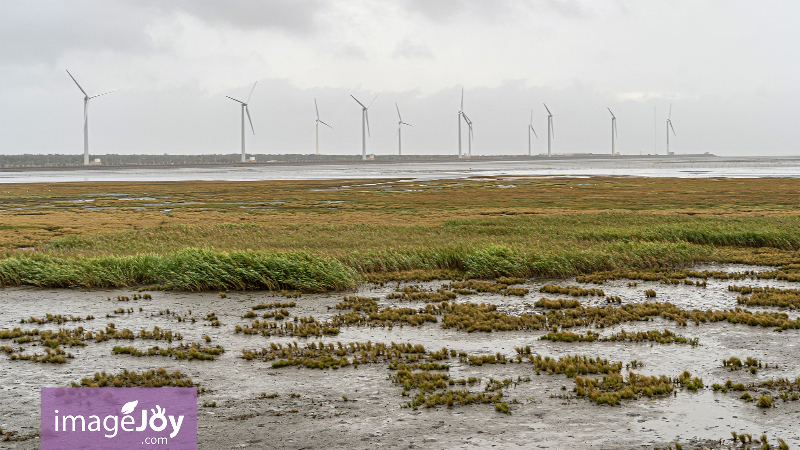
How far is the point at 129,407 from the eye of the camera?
13906mm

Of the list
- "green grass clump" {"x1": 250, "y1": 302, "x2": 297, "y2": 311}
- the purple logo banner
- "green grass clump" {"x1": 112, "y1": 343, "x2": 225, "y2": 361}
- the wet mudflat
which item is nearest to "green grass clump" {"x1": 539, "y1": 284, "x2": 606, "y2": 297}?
the wet mudflat

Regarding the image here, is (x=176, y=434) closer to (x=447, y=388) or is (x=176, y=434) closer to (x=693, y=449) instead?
(x=447, y=388)

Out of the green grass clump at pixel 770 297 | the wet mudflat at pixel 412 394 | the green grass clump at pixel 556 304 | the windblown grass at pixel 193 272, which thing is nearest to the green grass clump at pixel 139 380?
the wet mudflat at pixel 412 394

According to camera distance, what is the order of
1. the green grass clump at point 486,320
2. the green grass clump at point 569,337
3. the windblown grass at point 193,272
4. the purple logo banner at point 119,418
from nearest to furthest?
the purple logo banner at point 119,418 < the green grass clump at point 569,337 < the green grass clump at point 486,320 < the windblown grass at point 193,272

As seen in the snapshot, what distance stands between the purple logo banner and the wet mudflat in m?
0.30

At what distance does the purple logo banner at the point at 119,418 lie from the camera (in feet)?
40.3

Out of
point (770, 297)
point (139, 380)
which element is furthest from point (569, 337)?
point (139, 380)

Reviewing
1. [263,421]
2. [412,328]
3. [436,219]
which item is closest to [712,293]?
[412,328]

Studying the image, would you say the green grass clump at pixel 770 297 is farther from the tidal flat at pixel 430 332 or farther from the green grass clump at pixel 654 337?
the green grass clump at pixel 654 337

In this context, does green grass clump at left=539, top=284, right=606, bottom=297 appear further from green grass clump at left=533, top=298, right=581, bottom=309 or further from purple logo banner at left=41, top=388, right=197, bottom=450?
purple logo banner at left=41, top=388, right=197, bottom=450

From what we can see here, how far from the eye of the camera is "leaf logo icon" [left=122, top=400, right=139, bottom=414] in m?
13.7

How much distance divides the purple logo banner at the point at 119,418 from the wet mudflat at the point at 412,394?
0.97 ft

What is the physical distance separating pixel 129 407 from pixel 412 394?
5.48 metres

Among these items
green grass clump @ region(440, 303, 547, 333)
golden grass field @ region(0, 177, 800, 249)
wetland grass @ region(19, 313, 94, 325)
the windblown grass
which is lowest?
wetland grass @ region(19, 313, 94, 325)
